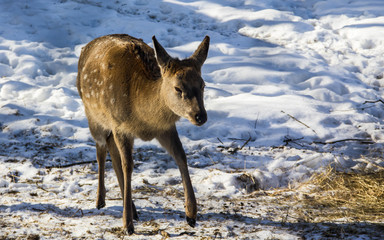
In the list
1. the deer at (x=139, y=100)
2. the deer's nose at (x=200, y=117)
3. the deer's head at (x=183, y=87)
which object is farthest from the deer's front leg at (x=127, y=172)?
the deer's nose at (x=200, y=117)

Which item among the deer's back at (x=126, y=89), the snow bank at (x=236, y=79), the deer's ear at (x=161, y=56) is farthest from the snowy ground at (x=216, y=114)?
the deer's ear at (x=161, y=56)

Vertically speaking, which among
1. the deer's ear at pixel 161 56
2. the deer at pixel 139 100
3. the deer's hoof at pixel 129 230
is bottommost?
the deer's hoof at pixel 129 230

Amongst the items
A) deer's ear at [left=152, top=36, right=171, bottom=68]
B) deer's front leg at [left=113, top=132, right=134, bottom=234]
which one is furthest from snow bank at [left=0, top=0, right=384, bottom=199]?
deer's ear at [left=152, top=36, right=171, bottom=68]

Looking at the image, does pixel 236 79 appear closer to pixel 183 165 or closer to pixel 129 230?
pixel 183 165

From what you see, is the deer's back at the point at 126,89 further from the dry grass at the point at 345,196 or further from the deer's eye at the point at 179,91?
the dry grass at the point at 345,196

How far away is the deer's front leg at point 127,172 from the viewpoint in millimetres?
4062

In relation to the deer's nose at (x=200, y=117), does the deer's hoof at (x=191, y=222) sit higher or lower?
lower

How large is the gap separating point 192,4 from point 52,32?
3.49 m

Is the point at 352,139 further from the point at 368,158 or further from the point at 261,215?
the point at 261,215

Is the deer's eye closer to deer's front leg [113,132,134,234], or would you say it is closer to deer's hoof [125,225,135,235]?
deer's front leg [113,132,134,234]

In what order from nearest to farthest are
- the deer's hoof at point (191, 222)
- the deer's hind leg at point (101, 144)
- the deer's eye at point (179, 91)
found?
the deer's eye at point (179, 91) < the deer's hoof at point (191, 222) < the deer's hind leg at point (101, 144)

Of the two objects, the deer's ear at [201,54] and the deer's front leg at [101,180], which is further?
the deer's front leg at [101,180]

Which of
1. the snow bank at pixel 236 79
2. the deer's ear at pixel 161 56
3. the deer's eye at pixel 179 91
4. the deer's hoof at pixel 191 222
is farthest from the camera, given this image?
the snow bank at pixel 236 79

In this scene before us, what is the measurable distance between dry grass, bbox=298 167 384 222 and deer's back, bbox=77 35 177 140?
1.81 meters
